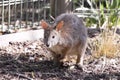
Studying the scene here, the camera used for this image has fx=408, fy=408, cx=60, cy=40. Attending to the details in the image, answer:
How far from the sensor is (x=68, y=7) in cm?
751

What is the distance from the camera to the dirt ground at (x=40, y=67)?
5.17m

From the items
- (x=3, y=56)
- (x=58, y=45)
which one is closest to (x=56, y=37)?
(x=58, y=45)

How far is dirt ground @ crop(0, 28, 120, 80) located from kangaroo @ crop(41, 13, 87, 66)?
214 millimetres

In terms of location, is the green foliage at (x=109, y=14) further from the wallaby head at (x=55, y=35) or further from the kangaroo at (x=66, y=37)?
the wallaby head at (x=55, y=35)

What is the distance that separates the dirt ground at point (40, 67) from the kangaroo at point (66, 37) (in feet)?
0.70

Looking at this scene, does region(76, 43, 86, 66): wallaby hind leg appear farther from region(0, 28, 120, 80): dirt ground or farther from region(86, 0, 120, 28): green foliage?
region(86, 0, 120, 28): green foliage

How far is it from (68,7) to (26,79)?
2816 millimetres

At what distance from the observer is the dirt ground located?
517 cm

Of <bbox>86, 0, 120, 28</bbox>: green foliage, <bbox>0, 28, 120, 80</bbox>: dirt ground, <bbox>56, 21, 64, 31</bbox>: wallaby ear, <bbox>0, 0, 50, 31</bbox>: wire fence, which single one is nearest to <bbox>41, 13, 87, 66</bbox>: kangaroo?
<bbox>56, 21, 64, 31</bbox>: wallaby ear

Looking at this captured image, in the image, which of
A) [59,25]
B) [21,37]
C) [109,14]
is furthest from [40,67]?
[109,14]

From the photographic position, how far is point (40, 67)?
559cm

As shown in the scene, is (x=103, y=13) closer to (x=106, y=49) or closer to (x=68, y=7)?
(x=68, y=7)

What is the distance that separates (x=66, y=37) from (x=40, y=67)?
1.78 ft

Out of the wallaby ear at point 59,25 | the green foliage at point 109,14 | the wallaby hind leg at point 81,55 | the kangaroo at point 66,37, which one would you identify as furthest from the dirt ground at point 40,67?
the green foliage at point 109,14
